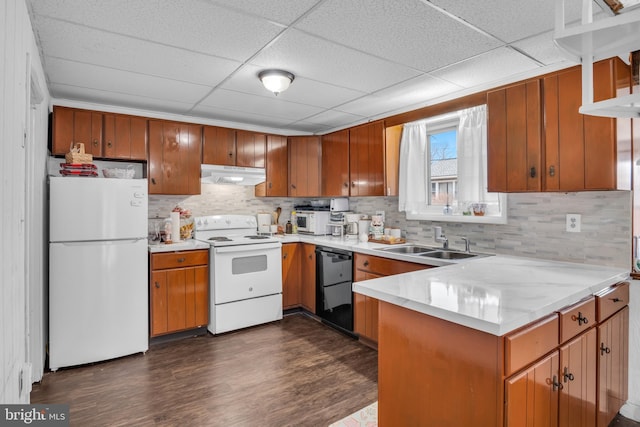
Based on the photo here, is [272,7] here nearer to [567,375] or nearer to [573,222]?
[567,375]

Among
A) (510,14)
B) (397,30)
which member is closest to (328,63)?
(397,30)

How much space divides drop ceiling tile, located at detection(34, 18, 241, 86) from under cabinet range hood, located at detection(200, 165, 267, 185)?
124 centimetres

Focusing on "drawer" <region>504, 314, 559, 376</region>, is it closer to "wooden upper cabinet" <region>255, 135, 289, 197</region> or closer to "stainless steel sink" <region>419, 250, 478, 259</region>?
"stainless steel sink" <region>419, 250, 478, 259</region>

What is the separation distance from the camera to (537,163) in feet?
7.47

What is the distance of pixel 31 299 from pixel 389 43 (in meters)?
2.96

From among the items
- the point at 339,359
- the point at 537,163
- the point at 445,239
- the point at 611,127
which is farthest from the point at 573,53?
the point at 339,359

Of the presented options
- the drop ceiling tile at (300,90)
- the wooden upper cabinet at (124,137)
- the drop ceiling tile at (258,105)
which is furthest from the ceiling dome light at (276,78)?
the wooden upper cabinet at (124,137)

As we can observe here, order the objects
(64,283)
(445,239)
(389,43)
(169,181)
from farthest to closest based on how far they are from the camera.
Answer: (169,181) → (445,239) → (64,283) → (389,43)

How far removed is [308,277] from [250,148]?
1680 millimetres

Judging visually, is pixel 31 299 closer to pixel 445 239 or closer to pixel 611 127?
pixel 445 239

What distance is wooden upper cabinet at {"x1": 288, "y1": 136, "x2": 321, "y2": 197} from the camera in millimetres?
4391

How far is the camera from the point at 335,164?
416 cm

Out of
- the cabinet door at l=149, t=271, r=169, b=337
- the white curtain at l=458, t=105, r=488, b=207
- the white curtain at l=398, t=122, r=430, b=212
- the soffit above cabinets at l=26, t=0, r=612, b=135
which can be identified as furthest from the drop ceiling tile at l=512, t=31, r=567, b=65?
the cabinet door at l=149, t=271, r=169, b=337

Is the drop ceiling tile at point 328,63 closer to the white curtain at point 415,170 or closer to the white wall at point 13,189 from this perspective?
the white curtain at point 415,170
